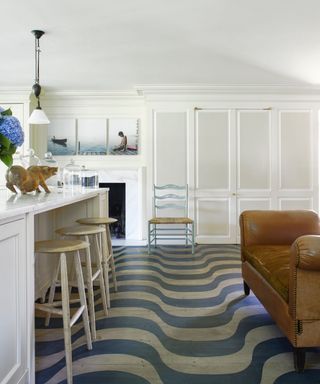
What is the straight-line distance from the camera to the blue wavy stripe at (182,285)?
9.48 ft

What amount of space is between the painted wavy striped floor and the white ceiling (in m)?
2.40

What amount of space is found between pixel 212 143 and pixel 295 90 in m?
1.48

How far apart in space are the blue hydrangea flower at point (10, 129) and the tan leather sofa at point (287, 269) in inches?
57.4

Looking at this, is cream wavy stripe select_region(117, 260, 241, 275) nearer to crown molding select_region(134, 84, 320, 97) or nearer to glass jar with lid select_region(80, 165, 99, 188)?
glass jar with lid select_region(80, 165, 99, 188)

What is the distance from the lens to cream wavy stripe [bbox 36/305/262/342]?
6.57ft

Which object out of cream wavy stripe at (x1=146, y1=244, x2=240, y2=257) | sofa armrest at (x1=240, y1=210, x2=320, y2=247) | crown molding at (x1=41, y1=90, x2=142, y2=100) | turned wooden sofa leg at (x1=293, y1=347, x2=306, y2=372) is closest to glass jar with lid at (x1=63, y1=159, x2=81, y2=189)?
cream wavy stripe at (x1=146, y1=244, x2=240, y2=257)

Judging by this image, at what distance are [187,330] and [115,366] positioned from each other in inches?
23.5

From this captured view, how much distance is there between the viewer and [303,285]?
5.12 ft

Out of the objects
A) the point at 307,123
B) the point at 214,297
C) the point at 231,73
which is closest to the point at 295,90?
the point at 307,123

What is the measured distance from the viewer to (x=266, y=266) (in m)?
2.04

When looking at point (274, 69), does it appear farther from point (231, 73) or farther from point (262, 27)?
point (262, 27)

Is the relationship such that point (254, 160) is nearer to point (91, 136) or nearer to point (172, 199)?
point (172, 199)

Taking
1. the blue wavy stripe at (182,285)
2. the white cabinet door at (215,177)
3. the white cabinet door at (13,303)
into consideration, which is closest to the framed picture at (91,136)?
the white cabinet door at (215,177)

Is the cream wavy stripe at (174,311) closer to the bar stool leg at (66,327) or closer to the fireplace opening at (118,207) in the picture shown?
the bar stool leg at (66,327)
